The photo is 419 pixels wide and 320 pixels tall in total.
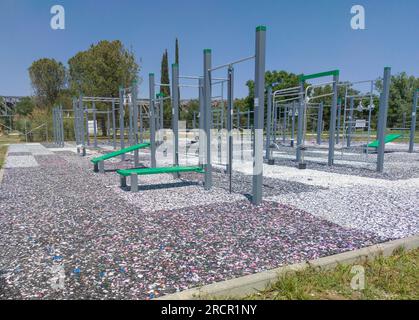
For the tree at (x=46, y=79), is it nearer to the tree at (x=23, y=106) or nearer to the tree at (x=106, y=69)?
the tree at (x=106, y=69)

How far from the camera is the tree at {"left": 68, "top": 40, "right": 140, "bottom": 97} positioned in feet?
96.6

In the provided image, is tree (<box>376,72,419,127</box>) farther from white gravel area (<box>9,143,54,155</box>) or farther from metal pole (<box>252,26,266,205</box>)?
metal pole (<box>252,26,266,205</box>)

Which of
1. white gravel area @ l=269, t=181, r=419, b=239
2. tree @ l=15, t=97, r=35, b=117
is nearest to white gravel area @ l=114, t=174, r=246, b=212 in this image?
white gravel area @ l=269, t=181, r=419, b=239

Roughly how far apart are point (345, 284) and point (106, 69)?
30638 millimetres

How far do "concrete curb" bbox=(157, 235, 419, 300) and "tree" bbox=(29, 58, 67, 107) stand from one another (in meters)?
41.8

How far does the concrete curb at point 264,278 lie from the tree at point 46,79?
4175 cm

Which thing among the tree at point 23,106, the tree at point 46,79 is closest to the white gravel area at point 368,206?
the tree at point 46,79

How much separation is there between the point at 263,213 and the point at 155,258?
6.97 feet

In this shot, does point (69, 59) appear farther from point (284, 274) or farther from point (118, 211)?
point (284, 274)

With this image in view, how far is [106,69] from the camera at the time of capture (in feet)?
97.3

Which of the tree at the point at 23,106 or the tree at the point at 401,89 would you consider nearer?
the tree at the point at 401,89

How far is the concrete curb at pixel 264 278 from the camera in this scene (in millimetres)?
2498
